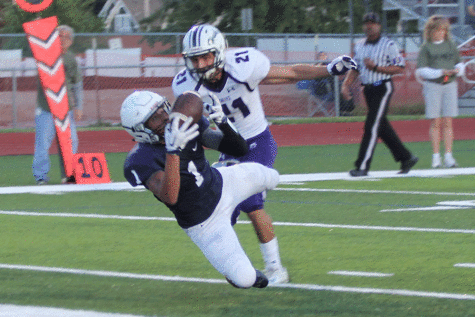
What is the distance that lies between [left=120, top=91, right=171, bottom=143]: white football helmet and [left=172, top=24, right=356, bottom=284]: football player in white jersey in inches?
17.2

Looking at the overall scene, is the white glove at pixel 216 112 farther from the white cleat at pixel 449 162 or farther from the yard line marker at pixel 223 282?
the white cleat at pixel 449 162

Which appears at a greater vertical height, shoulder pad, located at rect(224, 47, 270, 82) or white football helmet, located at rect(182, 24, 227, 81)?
white football helmet, located at rect(182, 24, 227, 81)

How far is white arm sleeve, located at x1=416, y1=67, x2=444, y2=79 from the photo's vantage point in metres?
11.0

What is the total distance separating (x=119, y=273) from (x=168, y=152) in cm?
137

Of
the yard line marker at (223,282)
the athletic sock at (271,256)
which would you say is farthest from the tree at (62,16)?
the athletic sock at (271,256)

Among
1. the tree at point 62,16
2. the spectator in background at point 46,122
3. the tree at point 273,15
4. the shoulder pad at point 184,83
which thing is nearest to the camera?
the shoulder pad at point 184,83

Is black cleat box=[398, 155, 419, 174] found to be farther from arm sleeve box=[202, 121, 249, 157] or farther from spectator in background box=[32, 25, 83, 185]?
arm sleeve box=[202, 121, 249, 157]

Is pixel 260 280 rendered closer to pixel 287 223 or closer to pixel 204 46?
pixel 204 46

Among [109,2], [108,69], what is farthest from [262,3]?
[109,2]

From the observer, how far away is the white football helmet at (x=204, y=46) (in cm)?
509

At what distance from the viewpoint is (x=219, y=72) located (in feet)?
17.7

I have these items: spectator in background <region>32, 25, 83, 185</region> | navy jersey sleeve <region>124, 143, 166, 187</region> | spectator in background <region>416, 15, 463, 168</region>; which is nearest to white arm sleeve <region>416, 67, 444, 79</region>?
spectator in background <region>416, 15, 463, 168</region>

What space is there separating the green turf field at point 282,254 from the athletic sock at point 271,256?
143 millimetres

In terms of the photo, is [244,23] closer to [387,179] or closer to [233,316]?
[387,179]
